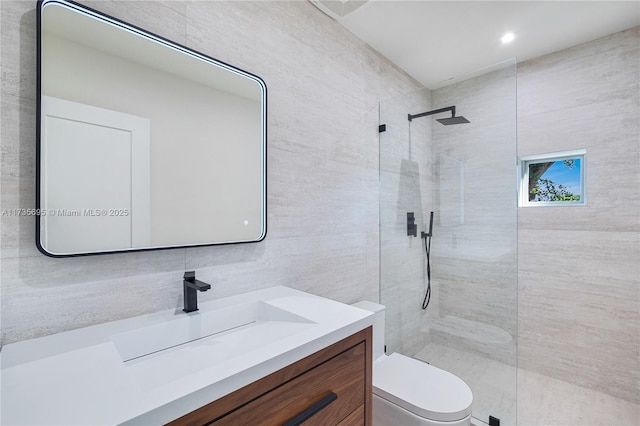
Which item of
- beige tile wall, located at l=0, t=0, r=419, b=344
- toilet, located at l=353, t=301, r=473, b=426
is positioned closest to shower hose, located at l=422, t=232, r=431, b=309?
beige tile wall, located at l=0, t=0, r=419, b=344

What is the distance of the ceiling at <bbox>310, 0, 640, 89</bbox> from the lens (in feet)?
5.84

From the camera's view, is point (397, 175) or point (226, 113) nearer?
point (226, 113)

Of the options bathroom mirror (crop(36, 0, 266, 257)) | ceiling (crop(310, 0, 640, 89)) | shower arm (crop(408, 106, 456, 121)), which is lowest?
bathroom mirror (crop(36, 0, 266, 257))

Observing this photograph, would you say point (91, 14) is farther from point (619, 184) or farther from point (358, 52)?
point (619, 184)

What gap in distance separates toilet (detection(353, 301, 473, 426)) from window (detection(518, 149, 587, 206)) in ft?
5.79

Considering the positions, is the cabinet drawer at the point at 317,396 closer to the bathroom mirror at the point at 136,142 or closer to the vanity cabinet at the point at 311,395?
the vanity cabinet at the point at 311,395

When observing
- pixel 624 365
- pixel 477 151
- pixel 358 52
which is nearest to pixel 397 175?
pixel 477 151

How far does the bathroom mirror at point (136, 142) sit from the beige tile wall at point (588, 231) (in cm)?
237

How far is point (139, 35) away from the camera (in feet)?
3.41

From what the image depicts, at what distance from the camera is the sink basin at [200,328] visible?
0.91 metres

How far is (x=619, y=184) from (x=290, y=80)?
242cm

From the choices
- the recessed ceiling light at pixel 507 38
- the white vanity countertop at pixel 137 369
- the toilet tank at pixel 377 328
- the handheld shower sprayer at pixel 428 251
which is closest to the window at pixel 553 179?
the recessed ceiling light at pixel 507 38

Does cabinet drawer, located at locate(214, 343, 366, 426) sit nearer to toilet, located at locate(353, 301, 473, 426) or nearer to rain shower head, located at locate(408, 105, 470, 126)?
toilet, located at locate(353, 301, 473, 426)

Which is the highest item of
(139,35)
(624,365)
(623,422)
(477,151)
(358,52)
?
(358,52)
